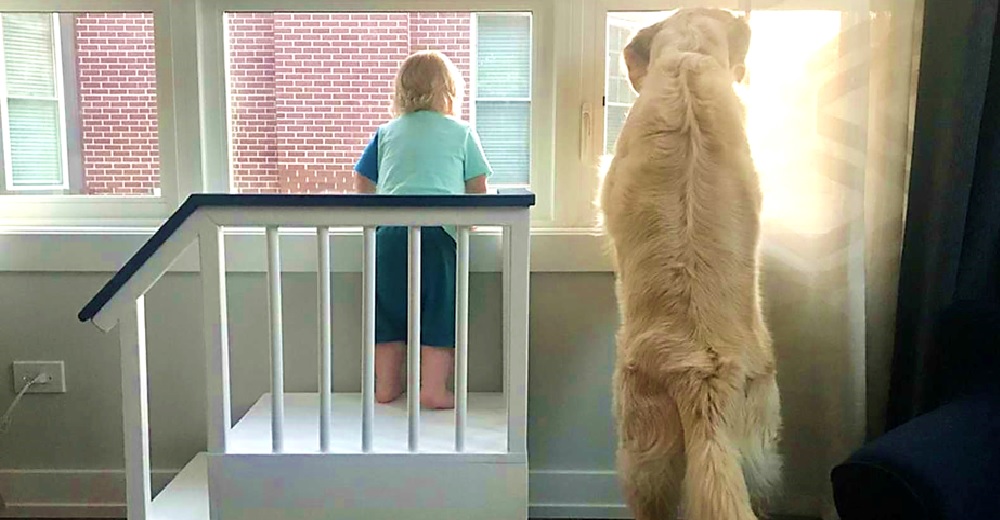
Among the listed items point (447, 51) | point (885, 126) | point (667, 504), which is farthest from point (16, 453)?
point (885, 126)

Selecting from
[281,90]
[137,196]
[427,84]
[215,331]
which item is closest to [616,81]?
[427,84]

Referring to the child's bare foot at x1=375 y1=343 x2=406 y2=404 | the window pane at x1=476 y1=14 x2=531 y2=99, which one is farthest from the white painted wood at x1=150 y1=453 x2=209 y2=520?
the window pane at x1=476 y1=14 x2=531 y2=99

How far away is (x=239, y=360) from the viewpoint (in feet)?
8.14

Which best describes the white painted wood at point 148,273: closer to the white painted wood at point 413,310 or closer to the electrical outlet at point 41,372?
the white painted wood at point 413,310

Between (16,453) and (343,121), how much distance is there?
1435 mm

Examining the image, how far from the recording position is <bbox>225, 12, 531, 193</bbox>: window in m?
2.51

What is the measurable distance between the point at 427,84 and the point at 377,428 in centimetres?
95

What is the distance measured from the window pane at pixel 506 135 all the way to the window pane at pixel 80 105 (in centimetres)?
102

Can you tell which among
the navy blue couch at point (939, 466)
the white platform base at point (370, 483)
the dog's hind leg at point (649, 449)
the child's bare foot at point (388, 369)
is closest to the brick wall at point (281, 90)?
the child's bare foot at point (388, 369)

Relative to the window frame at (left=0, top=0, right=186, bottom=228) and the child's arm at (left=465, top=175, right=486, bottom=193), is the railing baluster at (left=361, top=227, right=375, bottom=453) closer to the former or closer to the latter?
the child's arm at (left=465, top=175, right=486, bottom=193)

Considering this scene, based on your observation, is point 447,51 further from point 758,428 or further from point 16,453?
point 16,453

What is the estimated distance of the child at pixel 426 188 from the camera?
7.38 feet

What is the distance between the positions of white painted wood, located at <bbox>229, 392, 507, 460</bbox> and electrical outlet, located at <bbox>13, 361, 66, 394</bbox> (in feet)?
2.03

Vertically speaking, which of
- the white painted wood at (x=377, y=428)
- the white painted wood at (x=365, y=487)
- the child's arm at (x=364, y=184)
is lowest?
the white painted wood at (x=365, y=487)
